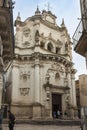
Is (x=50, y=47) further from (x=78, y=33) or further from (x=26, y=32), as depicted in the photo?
(x=78, y=33)

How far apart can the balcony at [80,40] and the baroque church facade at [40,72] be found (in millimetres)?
14659

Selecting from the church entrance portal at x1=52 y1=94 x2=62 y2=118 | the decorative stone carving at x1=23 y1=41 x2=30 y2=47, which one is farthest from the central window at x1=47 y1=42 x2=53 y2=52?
the church entrance portal at x1=52 y1=94 x2=62 y2=118

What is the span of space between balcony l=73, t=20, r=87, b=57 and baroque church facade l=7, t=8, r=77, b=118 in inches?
577

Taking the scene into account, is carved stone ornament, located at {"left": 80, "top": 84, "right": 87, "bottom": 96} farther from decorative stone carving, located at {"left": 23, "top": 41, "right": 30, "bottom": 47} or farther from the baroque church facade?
decorative stone carving, located at {"left": 23, "top": 41, "right": 30, "bottom": 47}

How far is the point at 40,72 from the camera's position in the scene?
25.9 m

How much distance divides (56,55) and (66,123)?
870 cm

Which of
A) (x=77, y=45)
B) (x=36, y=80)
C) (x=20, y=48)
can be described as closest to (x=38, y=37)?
(x=20, y=48)

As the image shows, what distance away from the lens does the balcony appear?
9361 mm

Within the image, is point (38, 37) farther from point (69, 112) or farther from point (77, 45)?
point (77, 45)

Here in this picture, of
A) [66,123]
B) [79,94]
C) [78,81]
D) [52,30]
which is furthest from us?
[78,81]

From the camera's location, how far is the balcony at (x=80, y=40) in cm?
936

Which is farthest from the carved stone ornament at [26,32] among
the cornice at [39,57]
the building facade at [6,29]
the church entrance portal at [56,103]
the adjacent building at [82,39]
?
the adjacent building at [82,39]

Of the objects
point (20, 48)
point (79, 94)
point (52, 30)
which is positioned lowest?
point (79, 94)

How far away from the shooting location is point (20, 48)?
26828 millimetres
